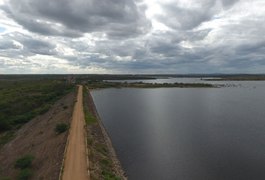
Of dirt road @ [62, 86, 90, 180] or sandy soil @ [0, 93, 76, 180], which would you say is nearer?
dirt road @ [62, 86, 90, 180]

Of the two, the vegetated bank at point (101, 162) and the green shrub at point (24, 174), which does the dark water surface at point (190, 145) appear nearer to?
the vegetated bank at point (101, 162)

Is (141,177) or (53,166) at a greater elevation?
(53,166)

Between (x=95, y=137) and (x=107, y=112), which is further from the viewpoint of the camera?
(x=107, y=112)

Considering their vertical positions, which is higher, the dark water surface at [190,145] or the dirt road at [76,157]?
the dirt road at [76,157]

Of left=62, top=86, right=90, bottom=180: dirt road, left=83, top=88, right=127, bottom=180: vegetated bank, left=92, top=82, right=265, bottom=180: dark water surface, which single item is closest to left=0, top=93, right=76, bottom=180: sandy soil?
left=62, top=86, right=90, bottom=180: dirt road

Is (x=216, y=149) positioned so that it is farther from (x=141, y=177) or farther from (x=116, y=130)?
(x=116, y=130)

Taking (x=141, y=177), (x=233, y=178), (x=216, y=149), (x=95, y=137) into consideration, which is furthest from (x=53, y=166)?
(x=216, y=149)

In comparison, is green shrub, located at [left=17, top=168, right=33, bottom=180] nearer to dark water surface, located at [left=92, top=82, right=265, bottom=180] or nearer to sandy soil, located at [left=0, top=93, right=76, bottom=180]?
sandy soil, located at [left=0, top=93, right=76, bottom=180]

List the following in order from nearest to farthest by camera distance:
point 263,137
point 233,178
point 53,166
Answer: point 53,166, point 233,178, point 263,137

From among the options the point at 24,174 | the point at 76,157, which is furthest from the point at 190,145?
the point at 24,174

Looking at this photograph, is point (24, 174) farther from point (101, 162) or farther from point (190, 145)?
point (190, 145)

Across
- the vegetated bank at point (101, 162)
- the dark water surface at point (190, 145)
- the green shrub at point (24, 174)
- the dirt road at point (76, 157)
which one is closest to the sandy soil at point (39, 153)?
the green shrub at point (24, 174)
